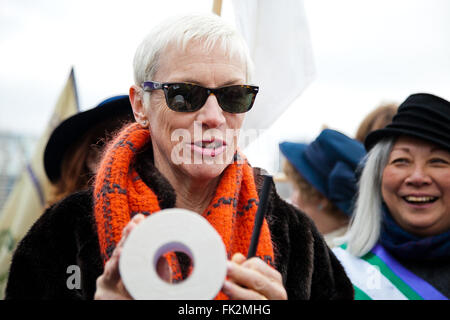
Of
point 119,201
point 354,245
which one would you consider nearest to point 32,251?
point 119,201

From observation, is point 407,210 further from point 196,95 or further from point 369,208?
point 196,95

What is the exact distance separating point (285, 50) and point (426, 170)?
1.19 m

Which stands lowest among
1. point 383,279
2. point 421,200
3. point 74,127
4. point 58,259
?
point 383,279

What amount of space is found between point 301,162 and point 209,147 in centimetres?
266

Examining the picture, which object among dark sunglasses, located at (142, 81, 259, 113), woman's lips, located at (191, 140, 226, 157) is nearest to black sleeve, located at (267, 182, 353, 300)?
woman's lips, located at (191, 140, 226, 157)

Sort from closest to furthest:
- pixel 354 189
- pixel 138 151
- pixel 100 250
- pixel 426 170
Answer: pixel 100 250 < pixel 138 151 < pixel 426 170 < pixel 354 189

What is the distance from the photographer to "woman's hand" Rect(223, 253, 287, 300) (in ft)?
3.57

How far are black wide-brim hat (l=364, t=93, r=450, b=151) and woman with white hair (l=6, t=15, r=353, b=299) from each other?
46.7 inches

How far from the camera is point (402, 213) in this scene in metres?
2.66

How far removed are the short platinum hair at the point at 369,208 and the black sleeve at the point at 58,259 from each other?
6.17 ft

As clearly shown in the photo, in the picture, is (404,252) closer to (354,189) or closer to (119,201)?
(354,189)

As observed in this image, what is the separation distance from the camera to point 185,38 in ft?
4.80

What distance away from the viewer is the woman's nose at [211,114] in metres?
1.44

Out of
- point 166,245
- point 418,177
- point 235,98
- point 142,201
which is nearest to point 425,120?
point 418,177
